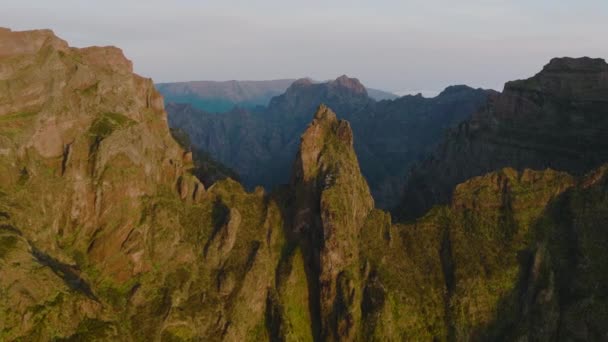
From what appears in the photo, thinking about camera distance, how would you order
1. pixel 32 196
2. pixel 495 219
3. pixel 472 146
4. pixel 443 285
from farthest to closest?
pixel 472 146 < pixel 495 219 < pixel 443 285 < pixel 32 196

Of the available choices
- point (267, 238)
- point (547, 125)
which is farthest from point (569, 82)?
A: point (267, 238)

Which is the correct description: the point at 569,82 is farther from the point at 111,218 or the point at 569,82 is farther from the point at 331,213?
the point at 111,218

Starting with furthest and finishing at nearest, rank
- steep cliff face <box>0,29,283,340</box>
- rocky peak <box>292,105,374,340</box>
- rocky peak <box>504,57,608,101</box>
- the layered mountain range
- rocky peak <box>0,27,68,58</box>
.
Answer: rocky peak <box>504,57,608,101</box> < rocky peak <box>0,27,68,58</box> < rocky peak <box>292,105,374,340</box> < the layered mountain range < steep cliff face <box>0,29,283,340</box>

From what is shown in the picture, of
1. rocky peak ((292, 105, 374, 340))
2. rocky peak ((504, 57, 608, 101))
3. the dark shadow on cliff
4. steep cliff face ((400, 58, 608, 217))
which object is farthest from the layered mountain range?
rocky peak ((504, 57, 608, 101))

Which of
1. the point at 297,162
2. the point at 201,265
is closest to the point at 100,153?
the point at 201,265

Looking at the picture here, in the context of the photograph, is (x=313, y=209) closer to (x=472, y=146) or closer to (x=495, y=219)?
(x=495, y=219)

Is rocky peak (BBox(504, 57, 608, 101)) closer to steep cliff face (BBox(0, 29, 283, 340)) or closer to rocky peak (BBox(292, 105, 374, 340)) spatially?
rocky peak (BBox(292, 105, 374, 340))
